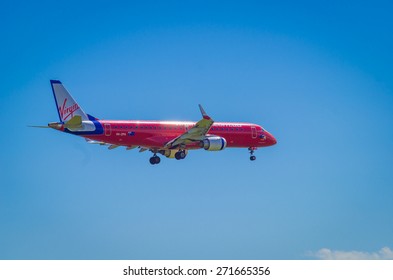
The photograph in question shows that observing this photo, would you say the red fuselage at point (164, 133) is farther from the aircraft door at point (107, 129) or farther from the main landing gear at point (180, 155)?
the main landing gear at point (180, 155)

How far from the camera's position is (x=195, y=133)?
4117 inches

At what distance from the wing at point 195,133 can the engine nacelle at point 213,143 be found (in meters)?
0.70

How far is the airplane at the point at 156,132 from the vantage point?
99.8 meters

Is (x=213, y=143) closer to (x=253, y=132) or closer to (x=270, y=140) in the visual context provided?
(x=253, y=132)

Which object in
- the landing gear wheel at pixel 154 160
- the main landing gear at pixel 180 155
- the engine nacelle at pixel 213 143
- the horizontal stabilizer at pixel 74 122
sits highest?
the horizontal stabilizer at pixel 74 122

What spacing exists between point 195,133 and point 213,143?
2694 millimetres

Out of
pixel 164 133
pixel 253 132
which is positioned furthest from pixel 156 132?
pixel 253 132

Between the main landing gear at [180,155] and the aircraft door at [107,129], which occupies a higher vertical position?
the aircraft door at [107,129]

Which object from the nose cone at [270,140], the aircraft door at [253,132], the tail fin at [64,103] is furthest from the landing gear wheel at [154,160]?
the nose cone at [270,140]

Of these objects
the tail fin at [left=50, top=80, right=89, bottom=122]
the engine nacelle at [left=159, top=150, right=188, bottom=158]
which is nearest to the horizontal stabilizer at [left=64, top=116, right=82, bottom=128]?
the tail fin at [left=50, top=80, right=89, bottom=122]

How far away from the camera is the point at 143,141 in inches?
4072
